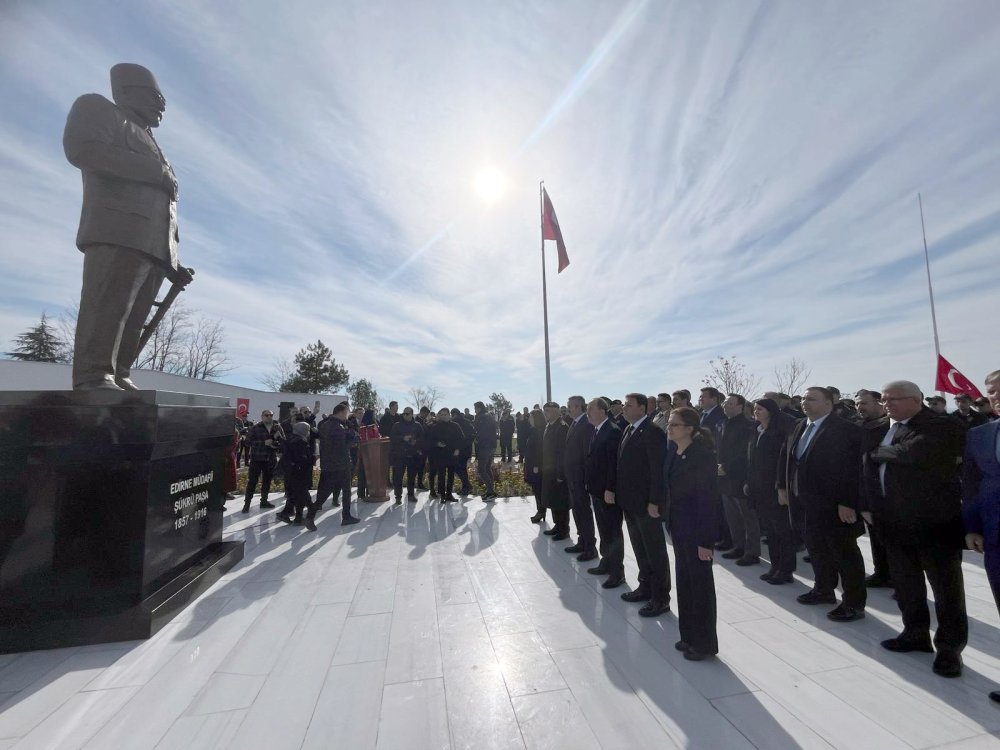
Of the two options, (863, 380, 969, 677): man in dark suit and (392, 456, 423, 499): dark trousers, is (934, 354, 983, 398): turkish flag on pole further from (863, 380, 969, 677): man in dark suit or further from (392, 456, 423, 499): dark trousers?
(392, 456, 423, 499): dark trousers

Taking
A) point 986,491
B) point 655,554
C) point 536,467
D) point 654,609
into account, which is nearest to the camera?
point 986,491

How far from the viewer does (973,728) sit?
2.27m

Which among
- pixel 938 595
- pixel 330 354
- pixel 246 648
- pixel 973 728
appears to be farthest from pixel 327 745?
pixel 330 354

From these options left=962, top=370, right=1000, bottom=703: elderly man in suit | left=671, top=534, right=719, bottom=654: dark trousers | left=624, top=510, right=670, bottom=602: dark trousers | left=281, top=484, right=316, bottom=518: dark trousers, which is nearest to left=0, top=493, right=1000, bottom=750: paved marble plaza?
left=671, top=534, right=719, bottom=654: dark trousers

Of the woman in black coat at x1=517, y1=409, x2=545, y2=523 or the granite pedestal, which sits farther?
the woman in black coat at x1=517, y1=409, x2=545, y2=523

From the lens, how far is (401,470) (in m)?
9.22

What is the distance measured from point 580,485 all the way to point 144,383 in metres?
22.2

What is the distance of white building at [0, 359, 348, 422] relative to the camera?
672 inches

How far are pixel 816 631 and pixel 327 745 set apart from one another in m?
3.45

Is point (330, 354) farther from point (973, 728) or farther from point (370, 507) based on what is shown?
point (973, 728)

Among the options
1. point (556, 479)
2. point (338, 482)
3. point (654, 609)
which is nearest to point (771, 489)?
point (654, 609)

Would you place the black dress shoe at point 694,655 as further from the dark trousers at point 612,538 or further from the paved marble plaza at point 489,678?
the dark trousers at point 612,538

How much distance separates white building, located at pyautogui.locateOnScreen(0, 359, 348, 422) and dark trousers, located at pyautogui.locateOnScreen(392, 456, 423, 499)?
4156 mm

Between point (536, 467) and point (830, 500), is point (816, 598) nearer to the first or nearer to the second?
point (830, 500)
